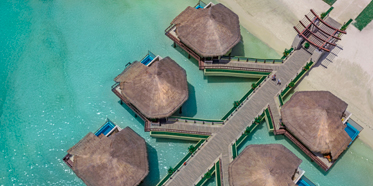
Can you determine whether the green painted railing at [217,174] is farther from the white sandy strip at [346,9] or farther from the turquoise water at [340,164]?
the white sandy strip at [346,9]

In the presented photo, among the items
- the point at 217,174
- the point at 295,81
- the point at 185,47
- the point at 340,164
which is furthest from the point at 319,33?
the point at 217,174

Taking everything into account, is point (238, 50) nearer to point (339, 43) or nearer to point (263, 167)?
point (339, 43)

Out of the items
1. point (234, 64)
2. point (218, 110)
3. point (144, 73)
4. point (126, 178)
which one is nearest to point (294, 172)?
point (218, 110)

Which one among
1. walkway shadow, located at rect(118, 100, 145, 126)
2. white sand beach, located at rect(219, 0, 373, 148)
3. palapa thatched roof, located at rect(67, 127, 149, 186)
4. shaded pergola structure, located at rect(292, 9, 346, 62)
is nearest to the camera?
palapa thatched roof, located at rect(67, 127, 149, 186)

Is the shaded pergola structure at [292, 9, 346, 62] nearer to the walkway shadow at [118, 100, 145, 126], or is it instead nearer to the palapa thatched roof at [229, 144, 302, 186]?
the palapa thatched roof at [229, 144, 302, 186]

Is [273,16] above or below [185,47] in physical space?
below

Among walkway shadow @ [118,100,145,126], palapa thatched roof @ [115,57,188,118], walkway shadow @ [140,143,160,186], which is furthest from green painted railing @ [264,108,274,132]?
Result: walkway shadow @ [118,100,145,126]

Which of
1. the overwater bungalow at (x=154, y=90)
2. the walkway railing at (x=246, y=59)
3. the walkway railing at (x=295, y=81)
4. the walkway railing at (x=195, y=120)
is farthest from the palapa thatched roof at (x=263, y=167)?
the walkway railing at (x=246, y=59)

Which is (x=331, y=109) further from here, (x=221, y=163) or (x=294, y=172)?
(x=221, y=163)
